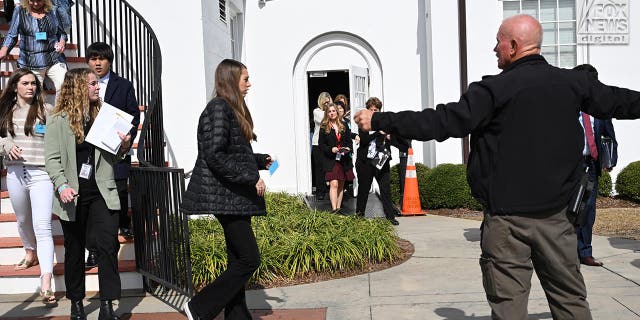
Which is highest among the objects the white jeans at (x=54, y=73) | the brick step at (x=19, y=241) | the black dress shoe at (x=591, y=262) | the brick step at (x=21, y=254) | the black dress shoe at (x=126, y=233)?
the white jeans at (x=54, y=73)

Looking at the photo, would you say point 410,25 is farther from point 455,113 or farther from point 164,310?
point 455,113

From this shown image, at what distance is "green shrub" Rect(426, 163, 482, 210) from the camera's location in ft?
36.3

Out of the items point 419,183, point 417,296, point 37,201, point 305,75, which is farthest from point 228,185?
point 305,75

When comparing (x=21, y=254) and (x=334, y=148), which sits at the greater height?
(x=334, y=148)

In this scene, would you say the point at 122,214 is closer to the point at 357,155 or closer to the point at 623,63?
the point at 357,155

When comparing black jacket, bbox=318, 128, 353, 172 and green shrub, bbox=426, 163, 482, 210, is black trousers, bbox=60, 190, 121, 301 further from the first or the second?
green shrub, bbox=426, 163, 482, 210

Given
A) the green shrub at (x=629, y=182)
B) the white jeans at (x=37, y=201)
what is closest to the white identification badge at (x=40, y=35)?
the white jeans at (x=37, y=201)

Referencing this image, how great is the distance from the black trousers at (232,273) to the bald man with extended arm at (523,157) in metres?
1.39

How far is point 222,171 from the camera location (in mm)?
4609

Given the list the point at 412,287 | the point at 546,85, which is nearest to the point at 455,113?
the point at 546,85

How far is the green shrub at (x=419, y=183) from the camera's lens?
11.4 m

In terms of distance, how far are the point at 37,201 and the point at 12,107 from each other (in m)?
0.82

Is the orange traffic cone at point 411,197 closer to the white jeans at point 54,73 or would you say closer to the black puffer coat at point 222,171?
the white jeans at point 54,73

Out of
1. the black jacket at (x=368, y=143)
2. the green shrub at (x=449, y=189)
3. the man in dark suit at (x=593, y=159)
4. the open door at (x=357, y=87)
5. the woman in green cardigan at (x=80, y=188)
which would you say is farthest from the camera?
the open door at (x=357, y=87)
